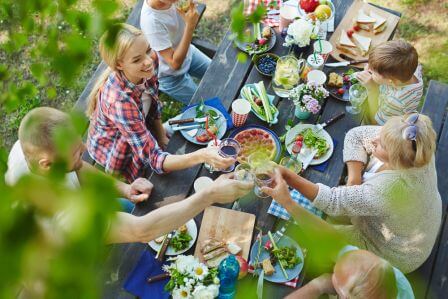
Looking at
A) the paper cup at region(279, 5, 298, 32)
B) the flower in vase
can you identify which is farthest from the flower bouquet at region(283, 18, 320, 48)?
the paper cup at region(279, 5, 298, 32)

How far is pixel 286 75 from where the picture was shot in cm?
329

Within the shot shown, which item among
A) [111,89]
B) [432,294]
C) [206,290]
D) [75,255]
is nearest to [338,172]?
[432,294]

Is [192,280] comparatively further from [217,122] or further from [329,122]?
[329,122]

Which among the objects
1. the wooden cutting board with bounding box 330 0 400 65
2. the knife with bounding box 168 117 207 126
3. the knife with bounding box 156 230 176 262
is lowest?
the knife with bounding box 156 230 176 262

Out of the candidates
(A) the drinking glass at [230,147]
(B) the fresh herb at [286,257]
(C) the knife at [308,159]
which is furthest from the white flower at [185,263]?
(C) the knife at [308,159]

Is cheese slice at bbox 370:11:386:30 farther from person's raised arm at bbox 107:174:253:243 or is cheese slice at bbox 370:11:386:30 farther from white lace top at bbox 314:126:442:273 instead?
person's raised arm at bbox 107:174:253:243

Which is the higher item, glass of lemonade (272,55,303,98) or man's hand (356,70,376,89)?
man's hand (356,70,376,89)

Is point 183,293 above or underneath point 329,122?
underneath

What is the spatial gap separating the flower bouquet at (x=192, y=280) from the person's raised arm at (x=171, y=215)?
194 millimetres

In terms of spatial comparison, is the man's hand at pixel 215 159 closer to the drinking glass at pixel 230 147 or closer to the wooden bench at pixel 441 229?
the drinking glass at pixel 230 147

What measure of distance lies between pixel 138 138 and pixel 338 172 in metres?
1.28

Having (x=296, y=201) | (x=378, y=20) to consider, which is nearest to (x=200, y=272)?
(x=296, y=201)

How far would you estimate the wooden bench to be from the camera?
3.03 meters

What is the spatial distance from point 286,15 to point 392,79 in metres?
0.89
